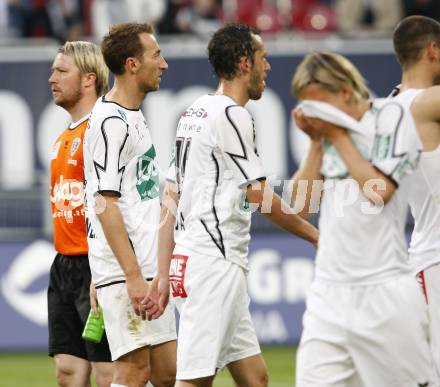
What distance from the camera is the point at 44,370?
12.0 meters

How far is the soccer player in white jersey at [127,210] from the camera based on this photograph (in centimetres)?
666

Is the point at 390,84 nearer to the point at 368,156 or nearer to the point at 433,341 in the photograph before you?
the point at 433,341

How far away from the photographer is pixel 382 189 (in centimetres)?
529

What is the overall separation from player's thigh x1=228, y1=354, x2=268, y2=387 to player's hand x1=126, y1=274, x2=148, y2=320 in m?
0.63

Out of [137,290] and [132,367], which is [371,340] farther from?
[132,367]

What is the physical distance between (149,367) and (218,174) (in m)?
1.26

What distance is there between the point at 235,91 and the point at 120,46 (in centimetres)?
82

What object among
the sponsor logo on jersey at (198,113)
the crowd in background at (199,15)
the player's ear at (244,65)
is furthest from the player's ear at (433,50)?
the crowd in background at (199,15)

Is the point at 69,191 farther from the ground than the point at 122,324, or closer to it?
farther from the ground

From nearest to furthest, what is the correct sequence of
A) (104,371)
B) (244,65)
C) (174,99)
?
(244,65)
(104,371)
(174,99)

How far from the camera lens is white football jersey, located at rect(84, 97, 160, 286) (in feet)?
22.0

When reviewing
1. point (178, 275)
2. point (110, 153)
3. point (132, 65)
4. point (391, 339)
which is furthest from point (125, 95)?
point (391, 339)

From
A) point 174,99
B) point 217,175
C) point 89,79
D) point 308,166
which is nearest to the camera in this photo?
point 308,166

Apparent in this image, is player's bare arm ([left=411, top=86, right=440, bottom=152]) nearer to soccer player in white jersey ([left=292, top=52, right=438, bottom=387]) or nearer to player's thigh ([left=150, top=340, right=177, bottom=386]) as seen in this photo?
soccer player in white jersey ([left=292, top=52, right=438, bottom=387])
